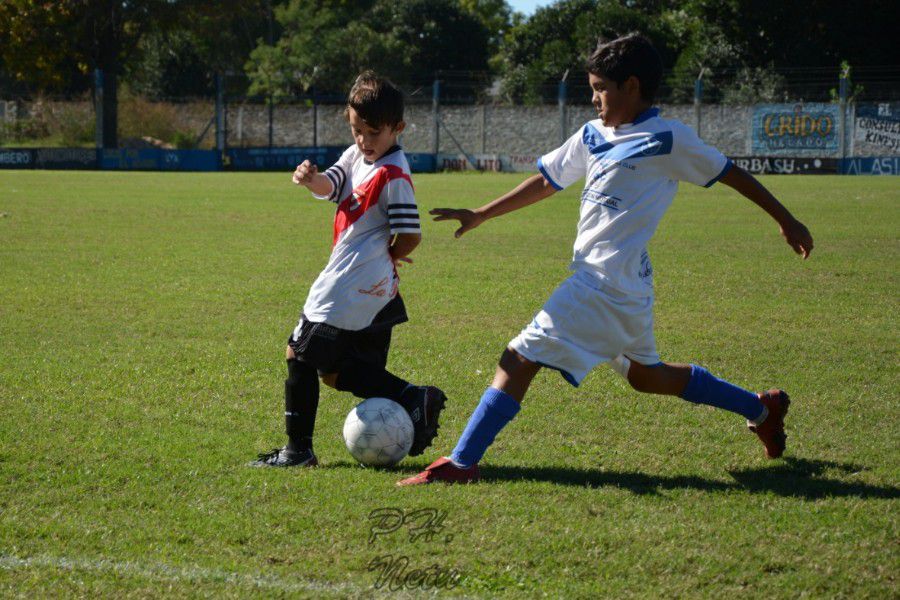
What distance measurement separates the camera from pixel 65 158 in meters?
33.8

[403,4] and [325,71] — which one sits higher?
[403,4]

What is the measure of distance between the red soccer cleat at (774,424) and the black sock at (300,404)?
1.87 m

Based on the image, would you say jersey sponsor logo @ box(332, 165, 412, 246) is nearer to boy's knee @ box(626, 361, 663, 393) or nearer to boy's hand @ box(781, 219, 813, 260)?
boy's knee @ box(626, 361, 663, 393)

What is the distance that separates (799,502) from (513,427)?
1469 millimetres

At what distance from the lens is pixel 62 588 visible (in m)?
2.99

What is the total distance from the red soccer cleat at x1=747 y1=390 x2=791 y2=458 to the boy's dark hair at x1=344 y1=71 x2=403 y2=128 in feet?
6.34

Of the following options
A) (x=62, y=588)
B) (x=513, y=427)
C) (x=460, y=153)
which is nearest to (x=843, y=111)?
(x=460, y=153)

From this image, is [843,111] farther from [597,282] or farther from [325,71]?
[597,282]

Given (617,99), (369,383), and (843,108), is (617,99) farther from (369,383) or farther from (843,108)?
(843,108)

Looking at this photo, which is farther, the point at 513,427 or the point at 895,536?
the point at 513,427

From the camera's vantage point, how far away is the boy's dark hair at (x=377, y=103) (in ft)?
13.6

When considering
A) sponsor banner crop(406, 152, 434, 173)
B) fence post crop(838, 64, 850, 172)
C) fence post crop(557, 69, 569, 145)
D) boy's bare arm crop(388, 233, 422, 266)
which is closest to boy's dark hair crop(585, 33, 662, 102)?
boy's bare arm crop(388, 233, 422, 266)

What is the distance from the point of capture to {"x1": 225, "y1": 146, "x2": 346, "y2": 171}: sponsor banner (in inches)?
1431

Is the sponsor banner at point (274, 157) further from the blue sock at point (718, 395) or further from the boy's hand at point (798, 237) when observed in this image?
the boy's hand at point (798, 237)
